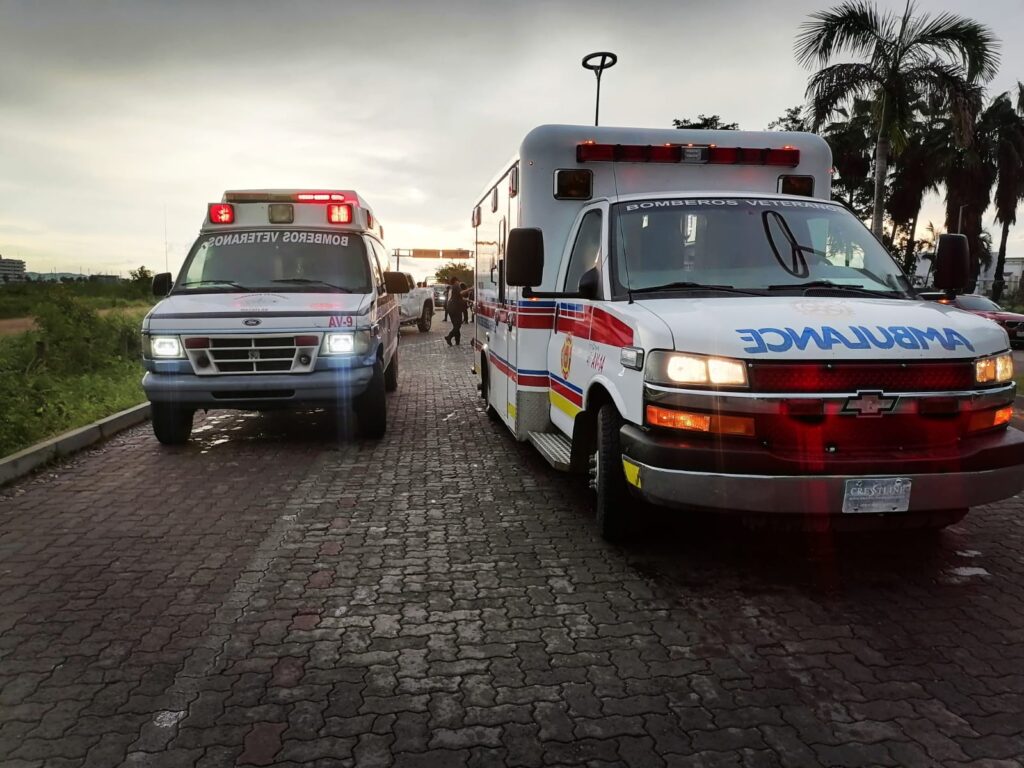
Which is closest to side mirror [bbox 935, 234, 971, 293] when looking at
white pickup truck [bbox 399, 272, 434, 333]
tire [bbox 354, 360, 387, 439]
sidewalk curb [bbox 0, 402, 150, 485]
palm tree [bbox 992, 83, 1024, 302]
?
tire [bbox 354, 360, 387, 439]

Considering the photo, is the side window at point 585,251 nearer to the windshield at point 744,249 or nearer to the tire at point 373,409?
the windshield at point 744,249

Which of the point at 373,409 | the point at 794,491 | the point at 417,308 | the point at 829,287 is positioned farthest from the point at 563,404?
the point at 417,308

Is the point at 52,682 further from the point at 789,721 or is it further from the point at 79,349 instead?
the point at 79,349

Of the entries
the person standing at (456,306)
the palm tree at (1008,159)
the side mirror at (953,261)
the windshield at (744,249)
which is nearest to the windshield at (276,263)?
the windshield at (744,249)

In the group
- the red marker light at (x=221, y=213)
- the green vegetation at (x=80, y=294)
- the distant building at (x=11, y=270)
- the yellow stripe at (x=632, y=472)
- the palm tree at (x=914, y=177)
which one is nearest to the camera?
the yellow stripe at (x=632, y=472)

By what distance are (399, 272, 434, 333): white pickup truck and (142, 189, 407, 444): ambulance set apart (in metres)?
16.3

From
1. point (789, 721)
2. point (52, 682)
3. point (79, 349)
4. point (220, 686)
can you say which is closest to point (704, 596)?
point (789, 721)

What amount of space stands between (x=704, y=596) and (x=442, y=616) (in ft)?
4.58

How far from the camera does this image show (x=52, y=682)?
3.44 meters

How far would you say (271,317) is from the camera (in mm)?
7758

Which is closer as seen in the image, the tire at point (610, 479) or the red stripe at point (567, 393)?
the tire at point (610, 479)

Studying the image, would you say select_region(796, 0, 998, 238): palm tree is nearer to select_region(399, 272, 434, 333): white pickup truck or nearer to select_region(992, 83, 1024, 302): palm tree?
select_region(399, 272, 434, 333): white pickup truck

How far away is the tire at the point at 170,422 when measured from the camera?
8.09m

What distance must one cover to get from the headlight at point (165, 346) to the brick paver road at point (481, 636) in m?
1.76
